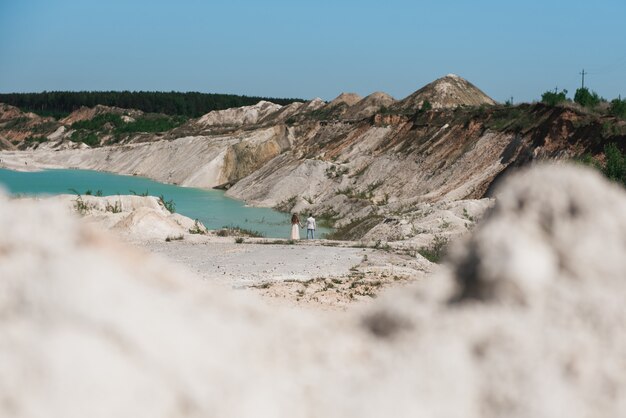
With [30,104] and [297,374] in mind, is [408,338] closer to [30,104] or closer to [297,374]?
[297,374]

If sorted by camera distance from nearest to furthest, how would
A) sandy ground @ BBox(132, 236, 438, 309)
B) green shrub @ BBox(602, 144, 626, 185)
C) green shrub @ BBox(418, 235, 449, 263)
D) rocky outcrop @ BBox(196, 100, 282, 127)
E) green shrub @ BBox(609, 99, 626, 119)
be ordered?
sandy ground @ BBox(132, 236, 438, 309)
green shrub @ BBox(418, 235, 449, 263)
green shrub @ BBox(602, 144, 626, 185)
green shrub @ BBox(609, 99, 626, 119)
rocky outcrop @ BBox(196, 100, 282, 127)

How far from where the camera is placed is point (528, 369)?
126 inches

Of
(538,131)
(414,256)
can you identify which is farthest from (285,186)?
(414,256)

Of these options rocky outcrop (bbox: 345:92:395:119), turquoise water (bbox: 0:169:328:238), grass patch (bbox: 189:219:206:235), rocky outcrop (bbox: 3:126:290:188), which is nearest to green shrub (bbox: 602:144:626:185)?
turquoise water (bbox: 0:169:328:238)

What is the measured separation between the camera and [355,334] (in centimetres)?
356

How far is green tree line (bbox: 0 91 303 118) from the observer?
151m

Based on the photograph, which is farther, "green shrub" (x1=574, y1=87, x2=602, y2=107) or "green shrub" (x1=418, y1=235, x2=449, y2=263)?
"green shrub" (x1=574, y1=87, x2=602, y2=107)

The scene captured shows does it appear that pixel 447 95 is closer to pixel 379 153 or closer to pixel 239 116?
pixel 379 153

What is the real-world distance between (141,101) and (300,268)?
139993 millimetres

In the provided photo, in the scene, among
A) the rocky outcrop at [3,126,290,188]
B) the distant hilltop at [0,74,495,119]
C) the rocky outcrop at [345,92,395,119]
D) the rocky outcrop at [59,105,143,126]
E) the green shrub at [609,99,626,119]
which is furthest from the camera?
the distant hilltop at [0,74,495,119]

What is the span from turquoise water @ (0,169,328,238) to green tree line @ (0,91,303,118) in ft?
230

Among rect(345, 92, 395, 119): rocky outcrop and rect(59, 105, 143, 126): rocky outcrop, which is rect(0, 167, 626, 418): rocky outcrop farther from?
rect(59, 105, 143, 126): rocky outcrop

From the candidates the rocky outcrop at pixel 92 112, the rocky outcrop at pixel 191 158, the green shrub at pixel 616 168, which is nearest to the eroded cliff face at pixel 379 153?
the rocky outcrop at pixel 191 158

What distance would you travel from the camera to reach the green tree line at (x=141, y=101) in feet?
497
